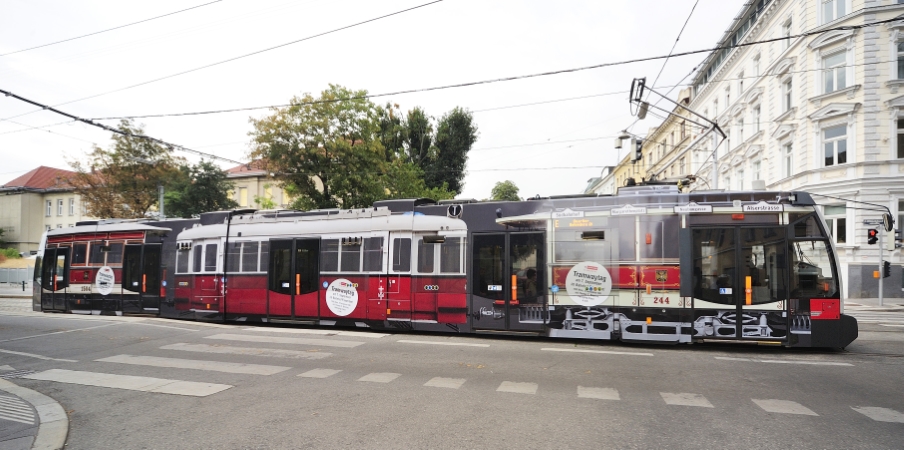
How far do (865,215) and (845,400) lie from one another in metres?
22.5

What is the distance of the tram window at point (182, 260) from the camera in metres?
16.7

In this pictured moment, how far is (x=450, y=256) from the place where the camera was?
12641 millimetres

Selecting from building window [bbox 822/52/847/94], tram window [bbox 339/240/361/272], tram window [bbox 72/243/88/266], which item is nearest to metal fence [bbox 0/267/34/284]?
tram window [bbox 72/243/88/266]

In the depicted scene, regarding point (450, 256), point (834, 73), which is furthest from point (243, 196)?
point (834, 73)

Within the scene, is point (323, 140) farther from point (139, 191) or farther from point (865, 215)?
point (865, 215)

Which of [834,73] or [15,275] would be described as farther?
[15,275]

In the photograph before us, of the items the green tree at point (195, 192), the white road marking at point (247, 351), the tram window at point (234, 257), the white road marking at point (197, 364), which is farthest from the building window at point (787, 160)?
the green tree at point (195, 192)

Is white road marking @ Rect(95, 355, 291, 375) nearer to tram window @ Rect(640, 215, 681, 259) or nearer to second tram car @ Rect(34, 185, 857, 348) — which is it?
second tram car @ Rect(34, 185, 857, 348)

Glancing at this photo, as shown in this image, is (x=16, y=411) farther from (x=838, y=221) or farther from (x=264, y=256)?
(x=838, y=221)

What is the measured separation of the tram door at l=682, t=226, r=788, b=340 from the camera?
1015 cm

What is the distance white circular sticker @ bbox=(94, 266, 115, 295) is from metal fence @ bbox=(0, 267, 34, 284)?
124 ft

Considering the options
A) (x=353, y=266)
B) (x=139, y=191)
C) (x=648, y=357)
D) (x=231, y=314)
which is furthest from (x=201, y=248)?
(x=139, y=191)

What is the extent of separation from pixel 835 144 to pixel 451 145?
25033 mm

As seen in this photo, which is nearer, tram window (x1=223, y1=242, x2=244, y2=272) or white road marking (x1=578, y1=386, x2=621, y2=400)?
white road marking (x1=578, y1=386, x2=621, y2=400)
